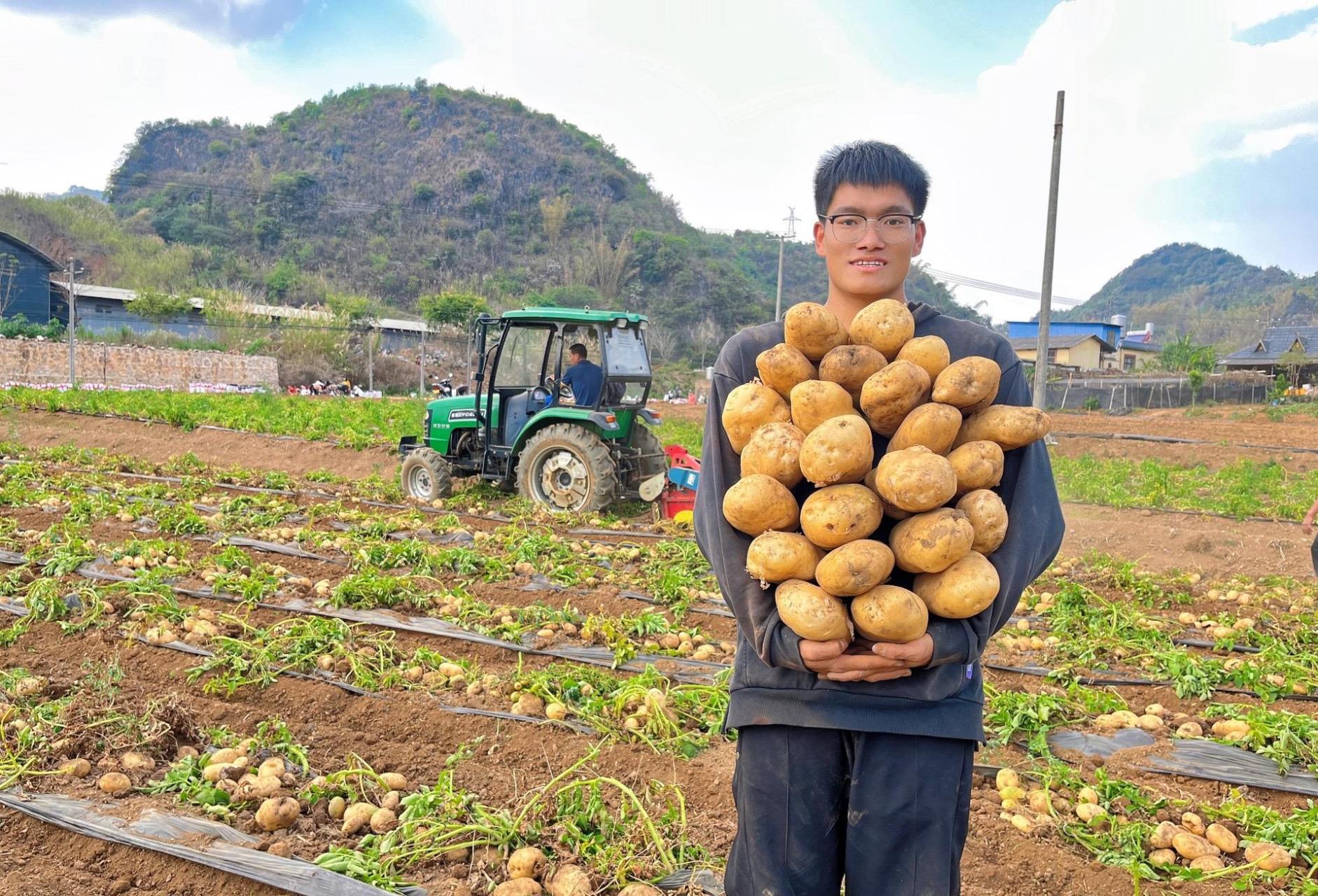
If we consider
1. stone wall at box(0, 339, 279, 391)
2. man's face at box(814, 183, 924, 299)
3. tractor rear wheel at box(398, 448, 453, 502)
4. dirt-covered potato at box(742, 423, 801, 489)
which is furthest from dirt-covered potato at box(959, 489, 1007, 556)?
stone wall at box(0, 339, 279, 391)

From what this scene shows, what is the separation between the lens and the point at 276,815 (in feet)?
9.44

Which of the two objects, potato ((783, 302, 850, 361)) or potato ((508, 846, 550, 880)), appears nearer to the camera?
potato ((783, 302, 850, 361))

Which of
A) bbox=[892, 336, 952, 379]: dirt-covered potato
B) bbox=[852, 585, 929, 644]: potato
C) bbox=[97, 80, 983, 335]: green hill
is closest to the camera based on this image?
bbox=[852, 585, 929, 644]: potato

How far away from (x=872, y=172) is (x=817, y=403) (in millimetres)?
608

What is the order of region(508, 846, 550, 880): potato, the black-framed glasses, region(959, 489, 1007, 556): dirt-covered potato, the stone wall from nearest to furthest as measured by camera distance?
region(959, 489, 1007, 556): dirt-covered potato, the black-framed glasses, region(508, 846, 550, 880): potato, the stone wall

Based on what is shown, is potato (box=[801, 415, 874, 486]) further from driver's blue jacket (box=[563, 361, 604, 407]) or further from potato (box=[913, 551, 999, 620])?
driver's blue jacket (box=[563, 361, 604, 407])

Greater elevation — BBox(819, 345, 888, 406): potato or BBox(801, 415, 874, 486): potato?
BBox(819, 345, 888, 406): potato

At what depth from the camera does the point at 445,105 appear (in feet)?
294

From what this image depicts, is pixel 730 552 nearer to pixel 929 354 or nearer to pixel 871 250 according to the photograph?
pixel 929 354

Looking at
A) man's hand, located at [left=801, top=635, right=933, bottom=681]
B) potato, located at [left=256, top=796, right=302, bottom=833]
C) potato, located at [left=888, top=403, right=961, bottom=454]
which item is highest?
potato, located at [left=888, top=403, right=961, bottom=454]

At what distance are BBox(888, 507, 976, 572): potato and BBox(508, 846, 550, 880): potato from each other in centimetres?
172

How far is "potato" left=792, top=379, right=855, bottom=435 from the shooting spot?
168cm

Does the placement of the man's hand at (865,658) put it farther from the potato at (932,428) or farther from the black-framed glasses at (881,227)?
the black-framed glasses at (881,227)

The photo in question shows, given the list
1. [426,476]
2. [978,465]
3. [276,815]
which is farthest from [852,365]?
[426,476]
